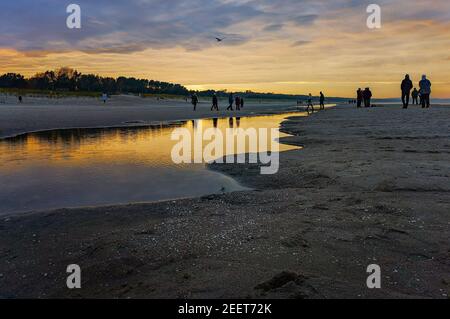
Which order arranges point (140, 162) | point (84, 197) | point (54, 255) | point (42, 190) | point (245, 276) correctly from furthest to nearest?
point (140, 162) → point (42, 190) → point (84, 197) → point (54, 255) → point (245, 276)

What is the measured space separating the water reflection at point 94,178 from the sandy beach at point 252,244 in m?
0.71

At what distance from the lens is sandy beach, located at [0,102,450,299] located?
8.70ft

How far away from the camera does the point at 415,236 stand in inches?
136

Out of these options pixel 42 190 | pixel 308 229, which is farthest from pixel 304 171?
→ pixel 42 190

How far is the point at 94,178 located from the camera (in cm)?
680

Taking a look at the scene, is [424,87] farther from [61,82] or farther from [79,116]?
[61,82]

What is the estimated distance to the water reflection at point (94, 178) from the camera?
17.9 feet

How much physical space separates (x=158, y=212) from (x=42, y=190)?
8.45ft

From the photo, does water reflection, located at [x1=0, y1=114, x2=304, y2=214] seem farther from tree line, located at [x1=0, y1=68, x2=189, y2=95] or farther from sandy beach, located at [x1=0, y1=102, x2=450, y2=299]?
tree line, located at [x1=0, y1=68, x2=189, y2=95]

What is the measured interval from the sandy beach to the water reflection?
2.33 feet
